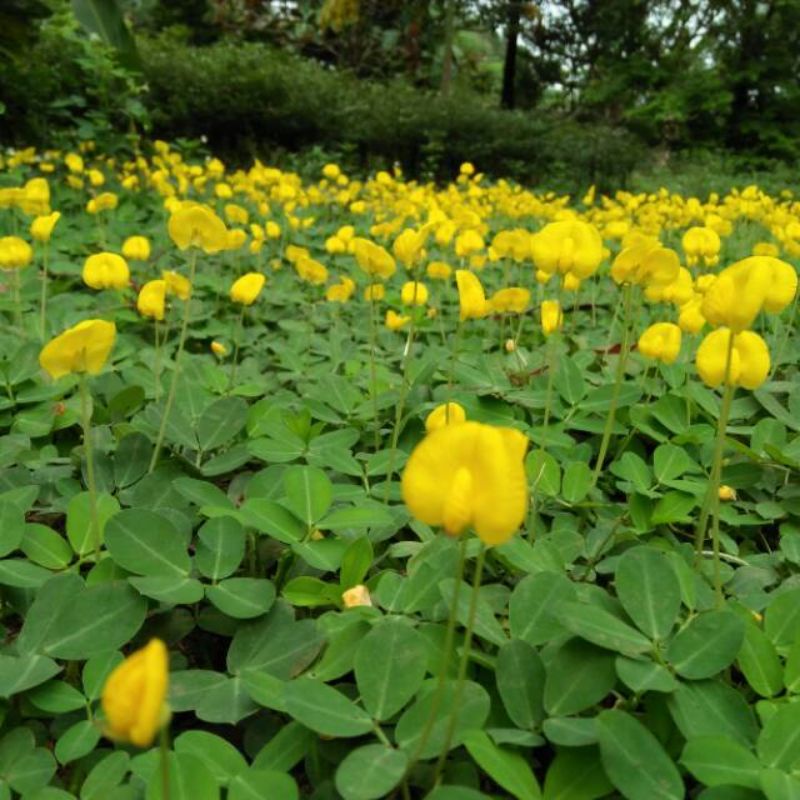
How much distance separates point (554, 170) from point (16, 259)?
8.55 m

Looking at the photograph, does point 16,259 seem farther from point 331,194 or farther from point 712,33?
point 712,33

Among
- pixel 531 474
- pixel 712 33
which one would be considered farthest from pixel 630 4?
pixel 531 474

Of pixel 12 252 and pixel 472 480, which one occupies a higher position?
pixel 472 480

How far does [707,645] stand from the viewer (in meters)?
0.74

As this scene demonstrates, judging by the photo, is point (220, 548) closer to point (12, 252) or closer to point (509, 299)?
point (509, 299)

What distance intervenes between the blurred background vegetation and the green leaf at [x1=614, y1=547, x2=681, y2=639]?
396 centimetres

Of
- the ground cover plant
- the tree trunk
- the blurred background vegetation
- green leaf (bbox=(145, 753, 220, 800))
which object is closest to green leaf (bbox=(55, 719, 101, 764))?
the ground cover plant

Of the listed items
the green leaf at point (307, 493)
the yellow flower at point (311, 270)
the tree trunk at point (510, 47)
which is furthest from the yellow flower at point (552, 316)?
the tree trunk at point (510, 47)

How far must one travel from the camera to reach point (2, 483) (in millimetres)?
1102

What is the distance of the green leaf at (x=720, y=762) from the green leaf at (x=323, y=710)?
10.4 inches

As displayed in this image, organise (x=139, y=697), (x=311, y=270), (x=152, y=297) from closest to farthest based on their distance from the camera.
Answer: (x=139, y=697) → (x=152, y=297) → (x=311, y=270)

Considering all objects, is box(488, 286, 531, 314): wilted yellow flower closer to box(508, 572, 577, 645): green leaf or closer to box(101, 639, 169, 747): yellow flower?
box(508, 572, 577, 645): green leaf

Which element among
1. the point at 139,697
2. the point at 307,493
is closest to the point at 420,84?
the point at 307,493

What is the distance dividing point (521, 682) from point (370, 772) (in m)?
0.17
